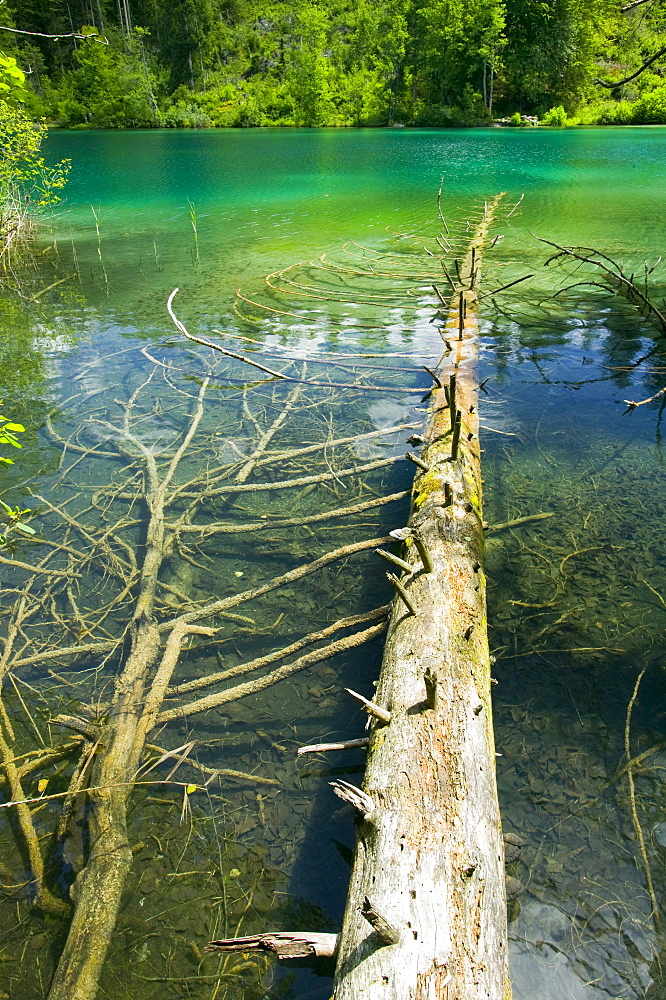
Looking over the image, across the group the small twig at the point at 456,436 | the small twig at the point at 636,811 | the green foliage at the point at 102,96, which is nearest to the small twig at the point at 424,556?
the small twig at the point at 456,436

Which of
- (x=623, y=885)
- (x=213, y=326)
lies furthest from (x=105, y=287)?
(x=623, y=885)

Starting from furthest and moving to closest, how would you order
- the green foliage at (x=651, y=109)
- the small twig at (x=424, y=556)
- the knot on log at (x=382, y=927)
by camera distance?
1. the green foliage at (x=651, y=109)
2. the small twig at (x=424, y=556)
3. the knot on log at (x=382, y=927)

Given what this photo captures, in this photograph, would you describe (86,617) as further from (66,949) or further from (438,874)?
(438,874)

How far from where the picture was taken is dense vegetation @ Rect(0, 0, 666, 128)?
55.8 meters

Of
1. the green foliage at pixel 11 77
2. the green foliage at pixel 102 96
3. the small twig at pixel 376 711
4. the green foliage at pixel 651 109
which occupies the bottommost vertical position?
the small twig at pixel 376 711

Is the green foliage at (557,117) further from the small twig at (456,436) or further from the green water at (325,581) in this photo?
→ the small twig at (456,436)

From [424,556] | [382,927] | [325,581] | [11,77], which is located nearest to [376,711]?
[382,927]

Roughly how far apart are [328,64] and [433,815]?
280ft

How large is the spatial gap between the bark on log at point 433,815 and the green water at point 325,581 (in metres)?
0.48

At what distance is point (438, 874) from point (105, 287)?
1133cm

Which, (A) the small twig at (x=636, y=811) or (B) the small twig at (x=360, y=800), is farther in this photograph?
(A) the small twig at (x=636, y=811)

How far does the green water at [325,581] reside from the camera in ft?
7.57

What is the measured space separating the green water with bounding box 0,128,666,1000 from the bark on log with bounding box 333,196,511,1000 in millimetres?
482

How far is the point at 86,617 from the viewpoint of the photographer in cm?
379
